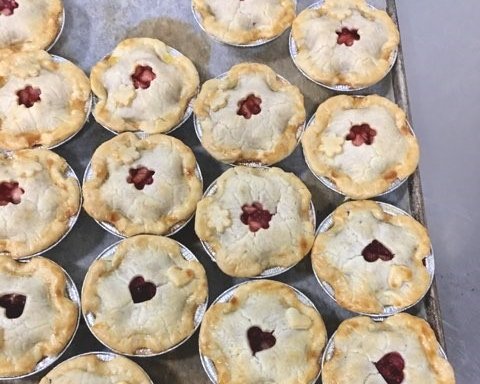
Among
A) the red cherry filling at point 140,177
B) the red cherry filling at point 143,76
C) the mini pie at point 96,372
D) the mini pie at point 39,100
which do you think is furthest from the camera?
the red cherry filling at point 143,76

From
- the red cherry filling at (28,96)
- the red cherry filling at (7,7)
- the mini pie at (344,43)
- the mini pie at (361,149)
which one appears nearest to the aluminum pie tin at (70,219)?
the red cherry filling at (28,96)

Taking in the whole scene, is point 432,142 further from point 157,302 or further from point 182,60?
point 157,302

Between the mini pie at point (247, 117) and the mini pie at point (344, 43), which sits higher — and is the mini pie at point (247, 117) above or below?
below

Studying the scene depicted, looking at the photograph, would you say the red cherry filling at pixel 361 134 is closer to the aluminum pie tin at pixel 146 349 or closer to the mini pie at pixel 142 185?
the mini pie at pixel 142 185

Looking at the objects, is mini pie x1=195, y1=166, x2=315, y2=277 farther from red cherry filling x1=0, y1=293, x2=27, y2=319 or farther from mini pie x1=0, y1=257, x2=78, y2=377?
red cherry filling x1=0, y1=293, x2=27, y2=319

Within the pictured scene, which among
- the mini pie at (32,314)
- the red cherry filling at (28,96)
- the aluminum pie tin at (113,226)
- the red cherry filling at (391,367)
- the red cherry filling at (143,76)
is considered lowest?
the red cherry filling at (391,367)

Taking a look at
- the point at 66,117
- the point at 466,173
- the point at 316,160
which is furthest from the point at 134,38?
the point at 466,173

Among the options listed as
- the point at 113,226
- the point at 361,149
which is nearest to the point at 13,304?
the point at 113,226

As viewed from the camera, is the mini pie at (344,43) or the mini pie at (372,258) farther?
the mini pie at (344,43)

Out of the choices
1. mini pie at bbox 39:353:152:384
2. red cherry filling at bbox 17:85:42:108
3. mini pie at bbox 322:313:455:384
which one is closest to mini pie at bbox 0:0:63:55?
red cherry filling at bbox 17:85:42:108
